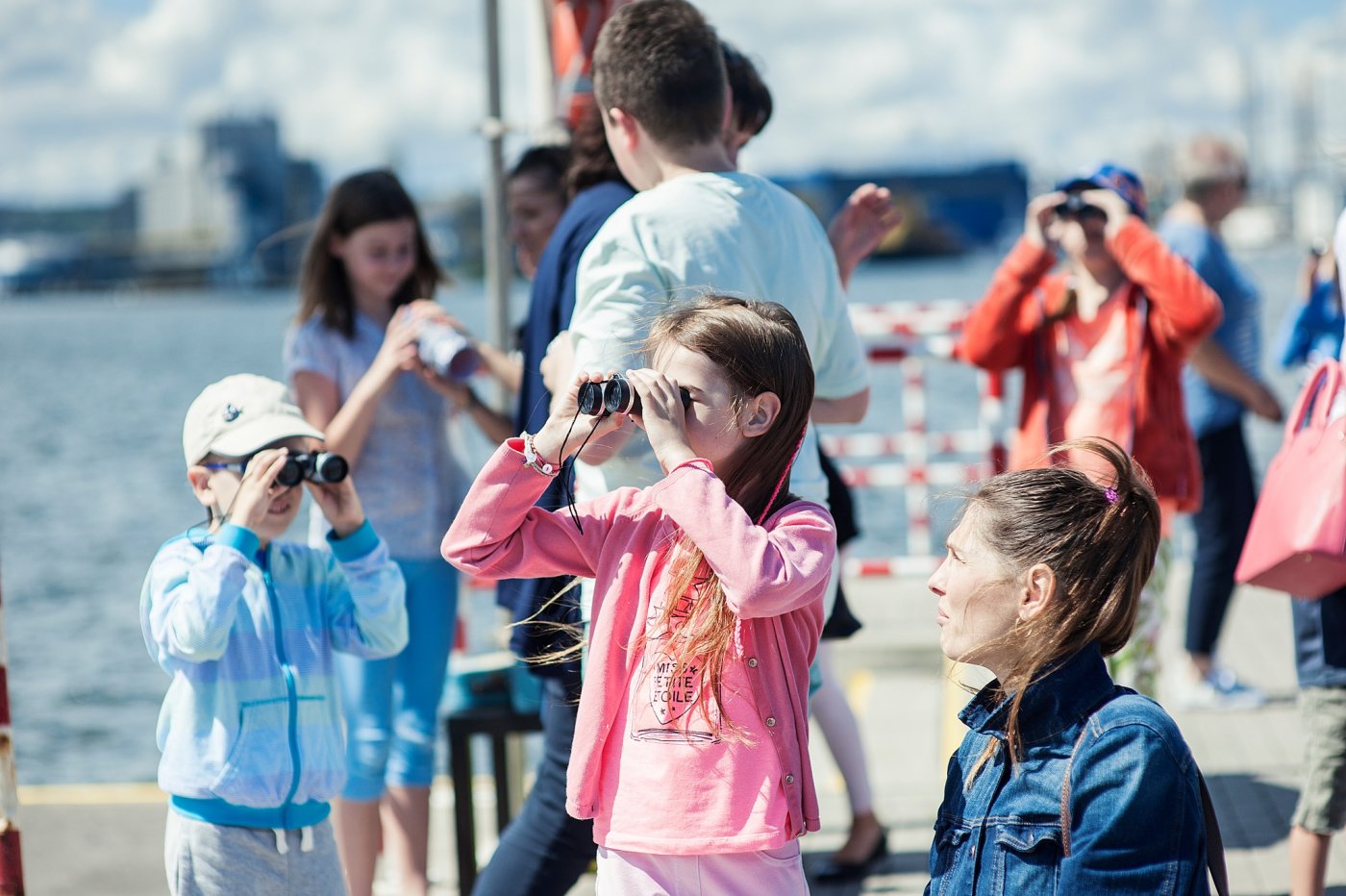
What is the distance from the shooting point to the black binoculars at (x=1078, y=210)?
4.04 metres

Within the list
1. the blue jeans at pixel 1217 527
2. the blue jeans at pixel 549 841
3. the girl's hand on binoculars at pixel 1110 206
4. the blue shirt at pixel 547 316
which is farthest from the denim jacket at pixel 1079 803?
the blue jeans at pixel 1217 527

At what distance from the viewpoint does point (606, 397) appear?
2.18 metres

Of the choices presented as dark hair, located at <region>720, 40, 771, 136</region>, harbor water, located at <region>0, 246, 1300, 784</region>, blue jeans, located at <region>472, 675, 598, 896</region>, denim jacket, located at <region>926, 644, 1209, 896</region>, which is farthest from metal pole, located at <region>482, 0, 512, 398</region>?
denim jacket, located at <region>926, 644, 1209, 896</region>

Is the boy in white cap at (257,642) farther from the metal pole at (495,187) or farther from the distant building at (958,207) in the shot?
the distant building at (958,207)

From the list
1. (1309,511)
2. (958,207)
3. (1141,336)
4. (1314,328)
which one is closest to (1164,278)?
(1141,336)

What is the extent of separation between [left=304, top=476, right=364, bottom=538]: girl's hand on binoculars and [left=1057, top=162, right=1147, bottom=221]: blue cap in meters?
2.27

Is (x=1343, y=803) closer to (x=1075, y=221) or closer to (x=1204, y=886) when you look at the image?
(x=1204, y=886)

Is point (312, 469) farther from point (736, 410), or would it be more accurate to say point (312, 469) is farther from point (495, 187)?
point (495, 187)

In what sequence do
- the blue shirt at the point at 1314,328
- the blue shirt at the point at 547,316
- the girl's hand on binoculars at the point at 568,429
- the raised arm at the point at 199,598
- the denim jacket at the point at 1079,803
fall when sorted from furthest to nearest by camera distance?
the blue shirt at the point at 1314,328
the blue shirt at the point at 547,316
the raised arm at the point at 199,598
the girl's hand on binoculars at the point at 568,429
the denim jacket at the point at 1079,803

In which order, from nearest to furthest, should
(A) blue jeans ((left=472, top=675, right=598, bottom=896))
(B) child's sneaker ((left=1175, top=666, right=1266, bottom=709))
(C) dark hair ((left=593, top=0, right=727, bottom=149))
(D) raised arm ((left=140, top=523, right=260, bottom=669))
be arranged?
(D) raised arm ((left=140, top=523, right=260, bottom=669)) < (C) dark hair ((left=593, top=0, right=727, bottom=149)) < (A) blue jeans ((left=472, top=675, right=598, bottom=896)) < (B) child's sneaker ((left=1175, top=666, right=1266, bottom=709))

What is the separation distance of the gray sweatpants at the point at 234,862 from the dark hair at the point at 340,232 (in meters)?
1.55

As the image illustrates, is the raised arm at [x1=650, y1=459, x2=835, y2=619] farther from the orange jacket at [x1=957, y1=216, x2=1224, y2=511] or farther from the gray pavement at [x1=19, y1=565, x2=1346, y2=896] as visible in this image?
the orange jacket at [x1=957, y1=216, x2=1224, y2=511]

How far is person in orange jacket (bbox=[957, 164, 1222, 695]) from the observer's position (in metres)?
3.98

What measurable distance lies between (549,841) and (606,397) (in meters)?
1.24
